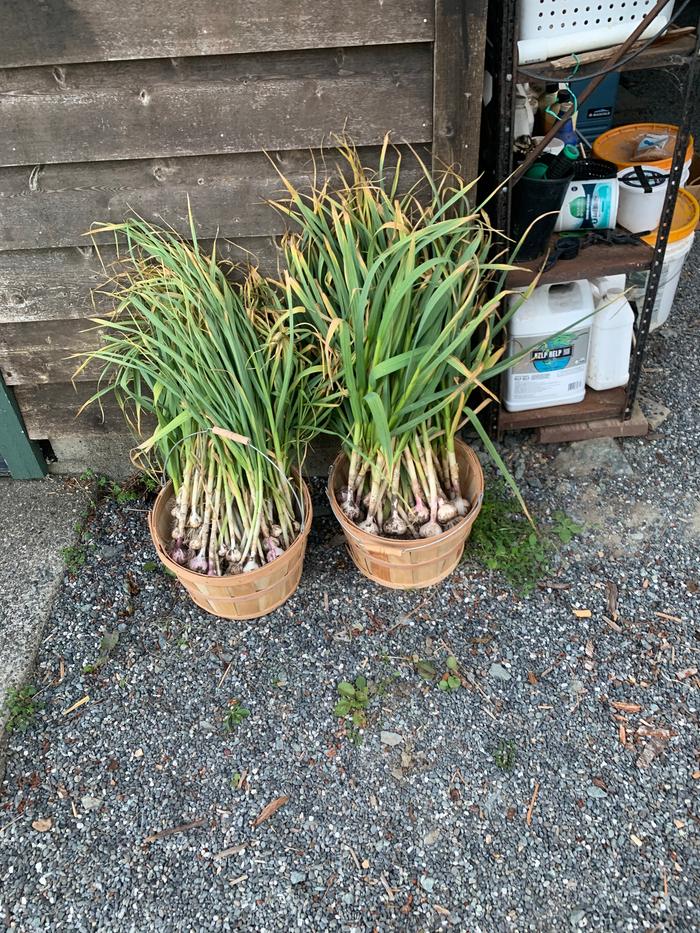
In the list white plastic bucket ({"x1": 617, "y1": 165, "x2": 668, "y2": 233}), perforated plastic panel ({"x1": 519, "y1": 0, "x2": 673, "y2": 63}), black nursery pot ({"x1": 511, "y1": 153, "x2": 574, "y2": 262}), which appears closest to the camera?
perforated plastic panel ({"x1": 519, "y1": 0, "x2": 673, "y2": 63})

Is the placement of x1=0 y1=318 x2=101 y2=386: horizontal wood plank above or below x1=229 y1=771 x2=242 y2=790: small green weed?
above

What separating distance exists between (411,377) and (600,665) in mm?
853


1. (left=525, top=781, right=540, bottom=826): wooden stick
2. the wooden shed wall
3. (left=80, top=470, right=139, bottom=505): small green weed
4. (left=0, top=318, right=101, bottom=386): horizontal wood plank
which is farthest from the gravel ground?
the wooden shed wall

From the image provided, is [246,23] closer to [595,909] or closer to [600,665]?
[600,665]

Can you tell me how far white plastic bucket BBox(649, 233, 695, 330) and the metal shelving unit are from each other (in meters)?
0.21

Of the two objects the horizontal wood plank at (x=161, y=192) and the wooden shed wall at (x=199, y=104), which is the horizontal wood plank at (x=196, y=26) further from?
the horizontal wood plank at (x=161, y=192)

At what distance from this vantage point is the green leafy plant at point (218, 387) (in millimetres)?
1759

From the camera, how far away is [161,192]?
6.18ft

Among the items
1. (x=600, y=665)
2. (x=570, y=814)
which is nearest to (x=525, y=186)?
(x=600, y=665)

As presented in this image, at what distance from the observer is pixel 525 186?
6.43 feet

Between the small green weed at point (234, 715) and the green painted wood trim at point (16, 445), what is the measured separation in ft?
3.76

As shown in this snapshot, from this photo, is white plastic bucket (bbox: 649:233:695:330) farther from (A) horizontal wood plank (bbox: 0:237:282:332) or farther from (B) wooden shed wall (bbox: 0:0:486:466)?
(A) horizontal wood plank (bbox: 0:237:282:332)

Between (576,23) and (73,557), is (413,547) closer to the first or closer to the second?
(73,557)

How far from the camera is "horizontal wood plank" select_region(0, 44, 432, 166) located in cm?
170
